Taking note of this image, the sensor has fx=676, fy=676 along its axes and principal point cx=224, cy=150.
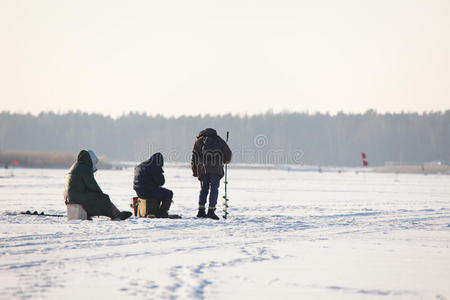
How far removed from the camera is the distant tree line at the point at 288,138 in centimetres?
16625

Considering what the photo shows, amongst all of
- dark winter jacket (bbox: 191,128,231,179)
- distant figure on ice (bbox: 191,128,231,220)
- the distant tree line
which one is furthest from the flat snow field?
the distant tree line

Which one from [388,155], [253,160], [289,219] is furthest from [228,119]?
[289,219]

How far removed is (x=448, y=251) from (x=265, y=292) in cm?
393

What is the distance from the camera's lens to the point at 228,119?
196375 millimetres

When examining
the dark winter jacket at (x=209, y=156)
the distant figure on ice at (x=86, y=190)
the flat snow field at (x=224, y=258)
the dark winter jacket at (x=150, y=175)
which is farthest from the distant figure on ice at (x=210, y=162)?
the distant figure on ice at (x=86, y=190)

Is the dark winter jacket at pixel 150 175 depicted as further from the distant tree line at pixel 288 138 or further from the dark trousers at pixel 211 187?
the distant tree line at pixel 288 138

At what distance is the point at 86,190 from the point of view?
12117 millimetres

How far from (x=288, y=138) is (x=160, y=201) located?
Result: 170221 millimetres

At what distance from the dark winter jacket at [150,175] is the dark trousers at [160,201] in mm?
128

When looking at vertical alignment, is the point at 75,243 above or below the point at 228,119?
below

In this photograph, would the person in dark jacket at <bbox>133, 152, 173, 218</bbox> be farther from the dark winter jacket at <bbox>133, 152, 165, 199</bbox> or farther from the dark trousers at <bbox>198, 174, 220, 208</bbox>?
the dark trousers at <bbox>198, 174, 220, 208</bbox>

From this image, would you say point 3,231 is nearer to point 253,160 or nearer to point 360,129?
point 253,160

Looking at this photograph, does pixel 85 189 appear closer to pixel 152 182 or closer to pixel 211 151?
pixel 152 182

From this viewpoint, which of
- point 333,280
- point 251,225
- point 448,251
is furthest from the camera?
point 251,225
